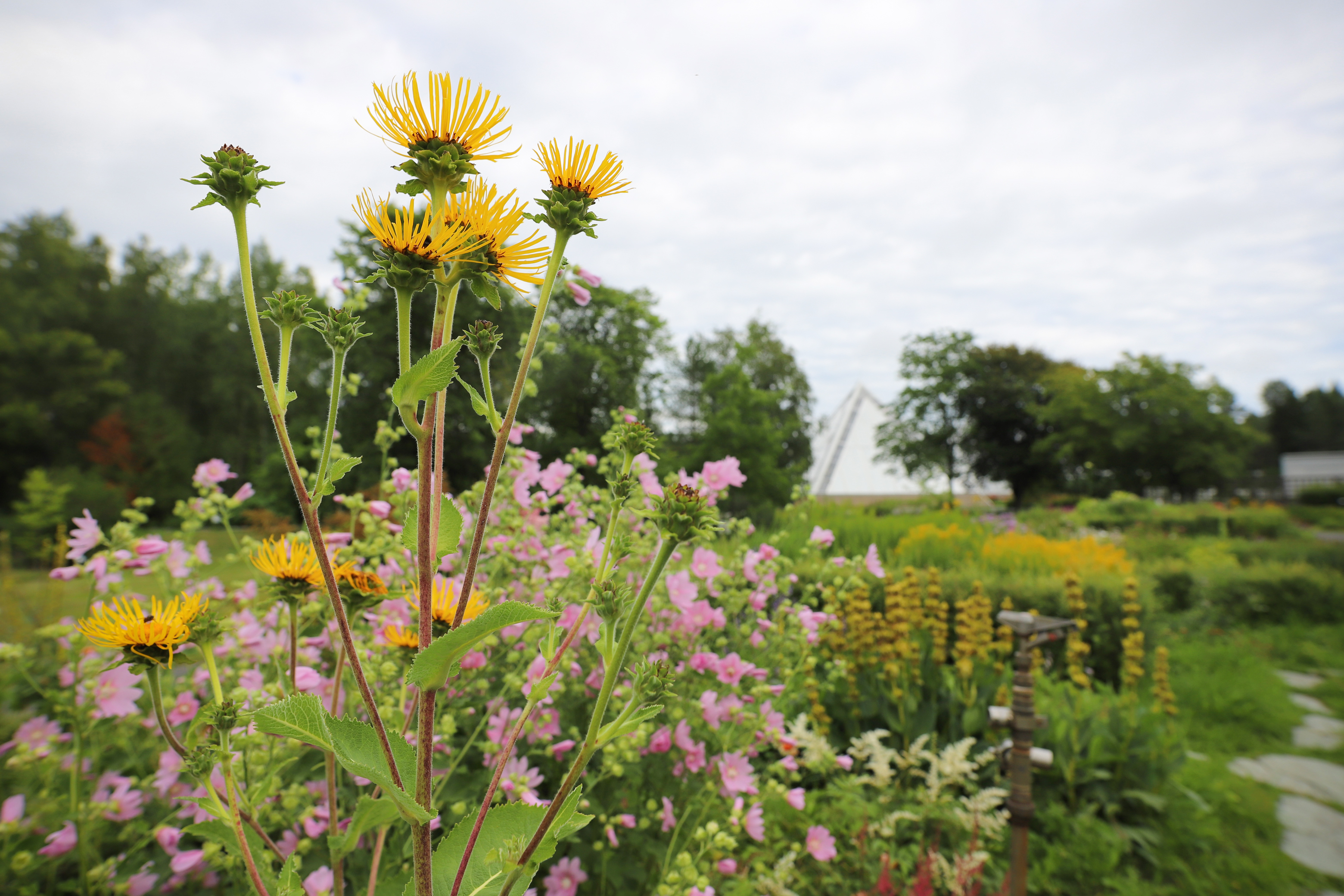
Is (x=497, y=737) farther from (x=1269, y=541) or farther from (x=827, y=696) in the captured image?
(x=1269, y=541)

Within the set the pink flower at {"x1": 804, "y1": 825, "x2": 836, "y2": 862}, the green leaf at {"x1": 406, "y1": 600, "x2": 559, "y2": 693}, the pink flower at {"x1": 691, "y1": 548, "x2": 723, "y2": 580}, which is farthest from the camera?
the pink flower at {"x1": 804, "y1": 825, "x2": 836, "y2": 862}

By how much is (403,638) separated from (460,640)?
1.82 ft

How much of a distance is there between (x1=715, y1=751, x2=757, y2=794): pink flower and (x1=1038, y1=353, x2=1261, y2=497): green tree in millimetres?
21352

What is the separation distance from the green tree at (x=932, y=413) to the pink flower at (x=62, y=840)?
29.7 m

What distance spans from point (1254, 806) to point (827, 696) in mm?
2474

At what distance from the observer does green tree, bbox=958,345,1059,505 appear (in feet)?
91.0

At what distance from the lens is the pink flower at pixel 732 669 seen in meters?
1.80

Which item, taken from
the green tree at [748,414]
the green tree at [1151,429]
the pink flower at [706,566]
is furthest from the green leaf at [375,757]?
the green tree at [1151,429]

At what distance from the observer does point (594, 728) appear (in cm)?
65

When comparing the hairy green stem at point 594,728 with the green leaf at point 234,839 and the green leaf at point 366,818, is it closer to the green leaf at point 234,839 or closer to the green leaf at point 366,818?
the green leaf at point 366,818

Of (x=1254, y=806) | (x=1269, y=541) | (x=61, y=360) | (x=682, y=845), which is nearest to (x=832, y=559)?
(x=682, y=845)

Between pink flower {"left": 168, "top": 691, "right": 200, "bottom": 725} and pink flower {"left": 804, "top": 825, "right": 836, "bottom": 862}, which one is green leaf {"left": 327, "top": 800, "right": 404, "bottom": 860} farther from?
pink flower {"left": 804, "top": 825, "right": 836, "bottom": 862}

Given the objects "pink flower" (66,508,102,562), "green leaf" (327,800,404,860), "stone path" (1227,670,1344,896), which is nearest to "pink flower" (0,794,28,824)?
"pink flower" (66,508,102,562)

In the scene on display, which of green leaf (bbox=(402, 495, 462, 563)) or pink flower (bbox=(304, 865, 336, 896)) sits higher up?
green leaf (bbox=(402, 495, 462, 563))
